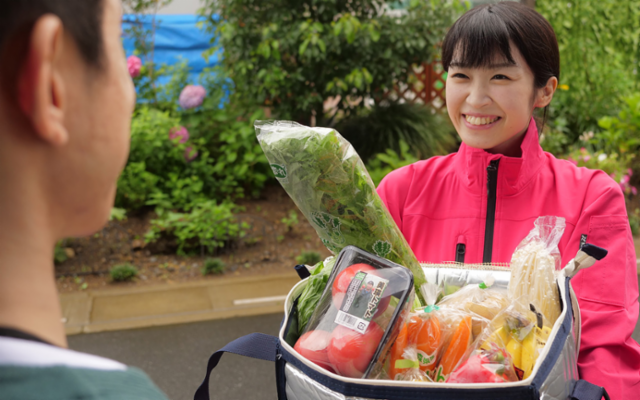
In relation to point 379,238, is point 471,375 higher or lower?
lower

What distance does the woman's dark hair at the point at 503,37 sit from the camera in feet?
5.11

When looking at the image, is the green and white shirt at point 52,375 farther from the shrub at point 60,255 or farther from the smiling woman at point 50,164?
the shrub at point 60,255

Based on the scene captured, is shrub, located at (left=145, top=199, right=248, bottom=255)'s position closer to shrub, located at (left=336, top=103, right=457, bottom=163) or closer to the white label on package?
shrub, located at (left=336, top=103, right=457, bottom=163)

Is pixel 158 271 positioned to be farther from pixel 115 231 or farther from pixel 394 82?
pixel 394 82

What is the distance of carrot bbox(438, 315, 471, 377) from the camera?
1.07 metres

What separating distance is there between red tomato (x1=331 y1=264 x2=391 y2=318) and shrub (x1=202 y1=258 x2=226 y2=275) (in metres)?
4.18

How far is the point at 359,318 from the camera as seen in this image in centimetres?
102

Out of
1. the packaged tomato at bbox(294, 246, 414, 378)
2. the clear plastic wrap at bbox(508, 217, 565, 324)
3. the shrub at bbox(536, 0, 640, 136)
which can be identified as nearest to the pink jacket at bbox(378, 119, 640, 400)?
the clear plastic wrap at bbox(508, 217, 565, 324)

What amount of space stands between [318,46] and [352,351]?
511cm

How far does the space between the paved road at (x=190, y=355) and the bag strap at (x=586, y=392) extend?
2.81 m

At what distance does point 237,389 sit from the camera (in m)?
3.68

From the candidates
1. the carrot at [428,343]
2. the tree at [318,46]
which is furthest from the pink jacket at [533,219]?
the tree at [318,46]

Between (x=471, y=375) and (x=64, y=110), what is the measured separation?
2.53ft

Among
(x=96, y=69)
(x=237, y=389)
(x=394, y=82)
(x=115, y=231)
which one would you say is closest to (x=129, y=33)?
(x=115, y=231)
